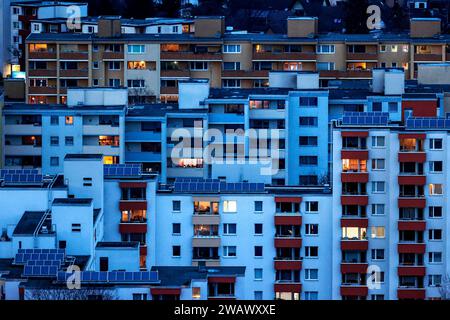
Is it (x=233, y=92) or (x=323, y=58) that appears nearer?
(x=233, y=92)

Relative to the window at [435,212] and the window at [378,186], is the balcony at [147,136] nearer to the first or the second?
the window at [378,186]

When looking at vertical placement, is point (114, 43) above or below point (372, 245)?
above

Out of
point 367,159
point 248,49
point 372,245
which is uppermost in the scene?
point 248,49

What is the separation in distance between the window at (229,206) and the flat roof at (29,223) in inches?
99.8

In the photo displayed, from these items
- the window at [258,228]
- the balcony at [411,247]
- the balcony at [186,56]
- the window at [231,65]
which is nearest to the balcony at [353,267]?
the balcony at [411,247]

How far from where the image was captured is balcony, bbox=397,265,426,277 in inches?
677

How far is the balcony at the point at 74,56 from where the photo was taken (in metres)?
34.7

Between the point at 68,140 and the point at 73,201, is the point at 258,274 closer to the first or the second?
the point at 73,201

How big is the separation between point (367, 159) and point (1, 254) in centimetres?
549

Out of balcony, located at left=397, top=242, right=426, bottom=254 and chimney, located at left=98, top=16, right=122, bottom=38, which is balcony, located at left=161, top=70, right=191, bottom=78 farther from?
balcony, located at left=397, top=242, right=426, bottom=254

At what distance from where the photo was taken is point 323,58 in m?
35.0

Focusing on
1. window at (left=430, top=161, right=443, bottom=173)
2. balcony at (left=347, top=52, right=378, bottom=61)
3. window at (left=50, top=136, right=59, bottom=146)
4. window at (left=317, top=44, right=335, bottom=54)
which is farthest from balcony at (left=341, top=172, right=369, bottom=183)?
balcony at (left=347, top=52, right=378, bottom=61)
